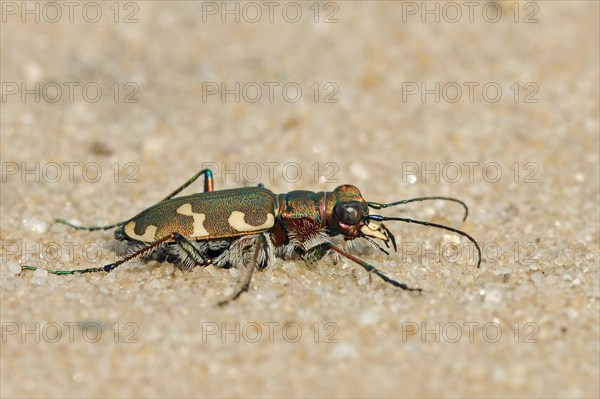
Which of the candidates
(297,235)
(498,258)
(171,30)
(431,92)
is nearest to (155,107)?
(171,30)

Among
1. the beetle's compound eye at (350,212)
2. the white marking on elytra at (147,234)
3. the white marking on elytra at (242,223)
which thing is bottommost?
the white marking on elytra at (147,234)

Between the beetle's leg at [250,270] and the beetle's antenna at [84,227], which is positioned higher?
the beetle's antenna at [84,227]

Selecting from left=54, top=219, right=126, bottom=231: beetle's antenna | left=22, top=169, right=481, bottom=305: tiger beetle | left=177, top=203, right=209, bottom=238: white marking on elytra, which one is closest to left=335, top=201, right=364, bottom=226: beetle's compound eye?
left=22, top=169, right=481, bottom=305: tiger beetle

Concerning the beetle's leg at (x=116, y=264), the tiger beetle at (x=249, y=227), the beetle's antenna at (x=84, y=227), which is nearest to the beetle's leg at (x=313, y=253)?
the tiger beetle at (x=249, y=227)

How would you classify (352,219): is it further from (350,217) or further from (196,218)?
(196,218)

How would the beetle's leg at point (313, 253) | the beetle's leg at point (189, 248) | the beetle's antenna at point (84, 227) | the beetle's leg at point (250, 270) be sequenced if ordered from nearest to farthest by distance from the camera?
the beetle's leg at point (250, 270), the beetle's leg at point (189, 248), the beetle's leg at point (313, 253), the beetle's antenna at point (84, 227)

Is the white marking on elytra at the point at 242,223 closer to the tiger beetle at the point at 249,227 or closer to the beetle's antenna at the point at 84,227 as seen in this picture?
the tiger beetle at the point at 249,227

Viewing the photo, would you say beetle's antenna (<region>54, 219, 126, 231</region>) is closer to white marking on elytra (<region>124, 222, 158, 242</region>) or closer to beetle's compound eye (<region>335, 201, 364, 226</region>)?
white marking on elytra (<region>124, 222, 158, 242</region>)
